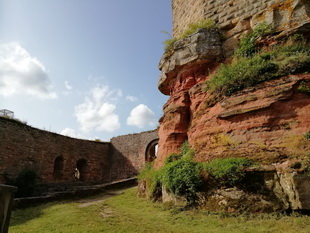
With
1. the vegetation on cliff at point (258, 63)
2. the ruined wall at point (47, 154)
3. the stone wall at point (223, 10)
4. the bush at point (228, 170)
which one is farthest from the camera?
the ruined wall at point (47, 154)

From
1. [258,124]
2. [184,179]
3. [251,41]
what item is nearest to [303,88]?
[258,124]

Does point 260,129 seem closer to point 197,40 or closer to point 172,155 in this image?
point 172,155

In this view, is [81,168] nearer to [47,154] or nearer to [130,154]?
[47,154]

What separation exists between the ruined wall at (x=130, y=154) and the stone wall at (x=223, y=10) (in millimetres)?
12498

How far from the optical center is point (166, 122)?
8.52 metres

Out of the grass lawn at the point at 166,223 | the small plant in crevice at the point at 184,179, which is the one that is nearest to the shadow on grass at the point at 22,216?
the grass lawn at the point at 166,223

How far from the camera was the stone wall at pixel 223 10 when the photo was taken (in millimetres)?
7711

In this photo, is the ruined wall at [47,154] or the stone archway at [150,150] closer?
the ruined wall at [47,154]

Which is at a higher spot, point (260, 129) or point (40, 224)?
point (260, 129)

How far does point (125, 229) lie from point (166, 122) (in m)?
4.25

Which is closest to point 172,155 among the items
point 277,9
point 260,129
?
point 260,129

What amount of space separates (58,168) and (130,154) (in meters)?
6.01

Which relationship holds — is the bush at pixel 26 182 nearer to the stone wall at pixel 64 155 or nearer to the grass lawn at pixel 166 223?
the stone wall at pixel 64 155

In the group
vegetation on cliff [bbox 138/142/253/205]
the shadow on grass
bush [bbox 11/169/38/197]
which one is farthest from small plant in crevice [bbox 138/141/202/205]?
bush [bbox 11/169/38/197]
